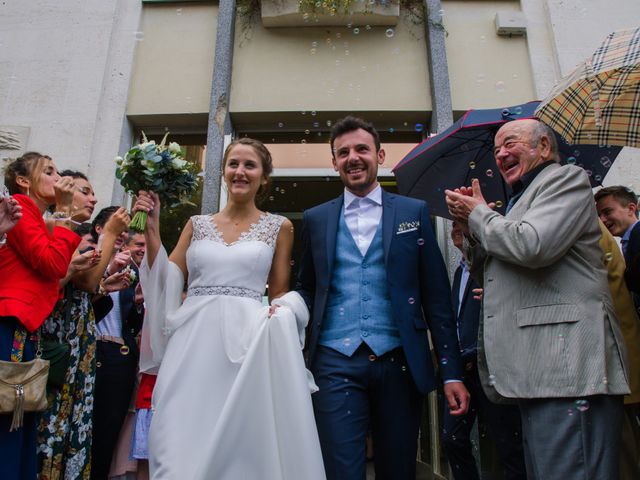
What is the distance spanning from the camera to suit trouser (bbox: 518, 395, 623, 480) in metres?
2.21

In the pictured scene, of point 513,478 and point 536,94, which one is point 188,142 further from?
point 513,478

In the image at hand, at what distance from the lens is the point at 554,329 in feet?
7.71

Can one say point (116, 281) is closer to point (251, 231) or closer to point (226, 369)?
point (251, 231)

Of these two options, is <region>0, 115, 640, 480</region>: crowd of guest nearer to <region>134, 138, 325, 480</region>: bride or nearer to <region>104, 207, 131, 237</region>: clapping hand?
<region>104, 207, 131, 237</region>: clapping hand

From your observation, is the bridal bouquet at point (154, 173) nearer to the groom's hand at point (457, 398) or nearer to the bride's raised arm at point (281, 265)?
the bride's raised arm at point (281, 265)

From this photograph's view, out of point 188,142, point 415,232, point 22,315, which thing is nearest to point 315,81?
point 188,142

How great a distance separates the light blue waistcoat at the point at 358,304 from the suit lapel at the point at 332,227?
0.04 meters

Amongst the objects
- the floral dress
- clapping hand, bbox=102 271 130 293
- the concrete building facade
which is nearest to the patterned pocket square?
clapping hand, bbox=102 271 130 293

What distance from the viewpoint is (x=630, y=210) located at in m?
3.86

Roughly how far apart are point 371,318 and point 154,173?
61.8 inches

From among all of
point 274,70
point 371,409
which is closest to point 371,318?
point 371,409

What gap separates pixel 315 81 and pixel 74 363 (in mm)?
4764

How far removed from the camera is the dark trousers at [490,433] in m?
3.71

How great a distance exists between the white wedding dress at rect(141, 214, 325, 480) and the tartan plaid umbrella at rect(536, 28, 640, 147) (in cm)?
182
